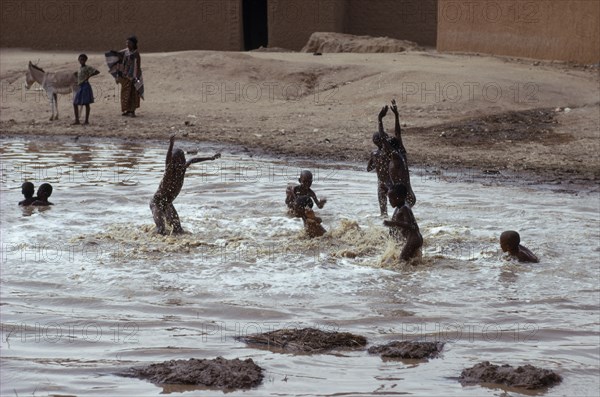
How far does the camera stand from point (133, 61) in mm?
17359

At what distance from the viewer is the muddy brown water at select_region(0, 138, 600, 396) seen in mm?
5887

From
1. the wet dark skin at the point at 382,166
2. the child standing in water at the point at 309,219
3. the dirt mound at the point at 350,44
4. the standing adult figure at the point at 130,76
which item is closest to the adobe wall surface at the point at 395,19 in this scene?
the dirt mound at the point at 350,44

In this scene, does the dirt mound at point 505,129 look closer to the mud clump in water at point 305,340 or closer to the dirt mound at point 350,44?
the dirt mound at point 350,44

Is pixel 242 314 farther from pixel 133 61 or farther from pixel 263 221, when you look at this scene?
pixel 133 61

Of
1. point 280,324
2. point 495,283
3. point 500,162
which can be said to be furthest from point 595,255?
point 500,162

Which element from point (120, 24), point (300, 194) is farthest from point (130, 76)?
point (300, 194)

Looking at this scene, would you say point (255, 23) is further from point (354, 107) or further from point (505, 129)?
point (505, 129)

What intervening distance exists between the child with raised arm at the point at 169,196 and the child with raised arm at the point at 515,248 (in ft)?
9.52

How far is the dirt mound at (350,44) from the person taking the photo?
21.8 metres

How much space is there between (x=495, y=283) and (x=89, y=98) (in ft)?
33.8

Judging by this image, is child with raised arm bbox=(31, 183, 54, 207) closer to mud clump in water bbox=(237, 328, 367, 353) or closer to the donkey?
mud clump in water bbox=(237, 328, 367, 353)

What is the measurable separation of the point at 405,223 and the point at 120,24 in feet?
56.1

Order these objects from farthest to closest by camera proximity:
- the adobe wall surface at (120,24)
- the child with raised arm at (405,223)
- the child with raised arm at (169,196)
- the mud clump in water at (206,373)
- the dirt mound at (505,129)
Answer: the adobe wall surface at (120,24)
the dirt mound at (505,129)
the child with raised arm at (169,196)
the child with raised arm at (405,223)
the mud clump in water at (206,373)

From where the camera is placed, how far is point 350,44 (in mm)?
22016
